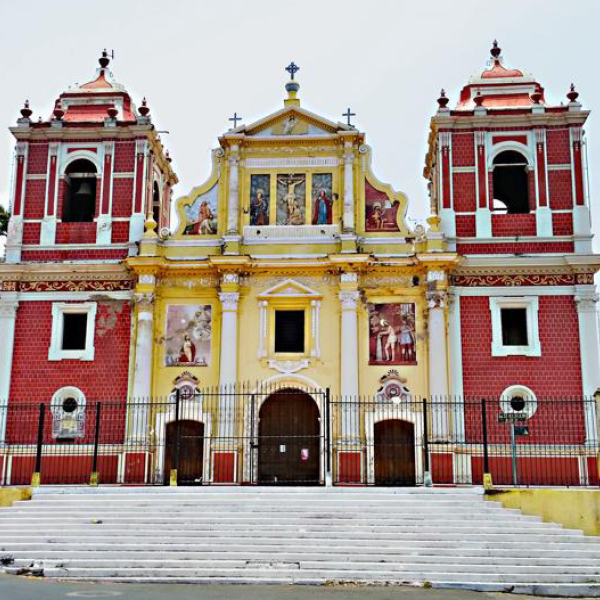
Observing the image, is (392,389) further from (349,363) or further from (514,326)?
(514,326)

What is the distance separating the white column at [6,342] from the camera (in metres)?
22.6

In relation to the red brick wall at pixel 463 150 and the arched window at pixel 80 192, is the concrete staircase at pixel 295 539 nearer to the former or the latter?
the arched window at pixel 80 192

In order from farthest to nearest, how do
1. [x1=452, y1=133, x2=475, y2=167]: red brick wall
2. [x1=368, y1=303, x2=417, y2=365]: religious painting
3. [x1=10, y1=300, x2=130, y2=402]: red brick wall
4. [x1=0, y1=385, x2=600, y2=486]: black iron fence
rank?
[x1=452, y1=133, x2=475, y2=167]: red brick wall → [x1=10, y1=300, x2=130, y2=402]: red brick wall → [x1=368, y1=303, x2=417, y2=365]: religious painting → [x1=0, y1=385, x2=600, y2=486]: black iron fence

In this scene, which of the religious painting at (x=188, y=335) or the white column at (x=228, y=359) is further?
the religious painting at (x=188, y=335)

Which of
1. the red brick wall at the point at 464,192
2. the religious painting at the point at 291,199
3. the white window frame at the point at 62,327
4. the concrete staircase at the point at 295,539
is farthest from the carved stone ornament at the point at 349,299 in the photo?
the concrete staircase at the point at 295,539

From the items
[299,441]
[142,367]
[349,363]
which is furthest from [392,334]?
[142,367]

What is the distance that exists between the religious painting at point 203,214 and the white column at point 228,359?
6.90ft

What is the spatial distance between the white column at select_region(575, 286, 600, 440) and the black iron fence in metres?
0.58

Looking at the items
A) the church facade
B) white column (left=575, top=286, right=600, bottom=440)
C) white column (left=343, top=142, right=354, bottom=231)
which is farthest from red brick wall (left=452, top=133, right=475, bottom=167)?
white column (left=575, top=286, right=600, bottom=440)

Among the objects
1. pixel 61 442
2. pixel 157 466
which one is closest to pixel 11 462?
pixel 61 442

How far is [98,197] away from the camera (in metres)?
24.3

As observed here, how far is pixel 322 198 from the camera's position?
77.7 feet

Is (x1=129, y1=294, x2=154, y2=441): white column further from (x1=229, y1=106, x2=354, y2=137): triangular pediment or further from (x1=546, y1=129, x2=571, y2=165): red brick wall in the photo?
(x1=546, y1=129, x2=571, y2=165): red brick wall

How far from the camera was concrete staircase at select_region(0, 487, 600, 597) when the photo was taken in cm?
1271
